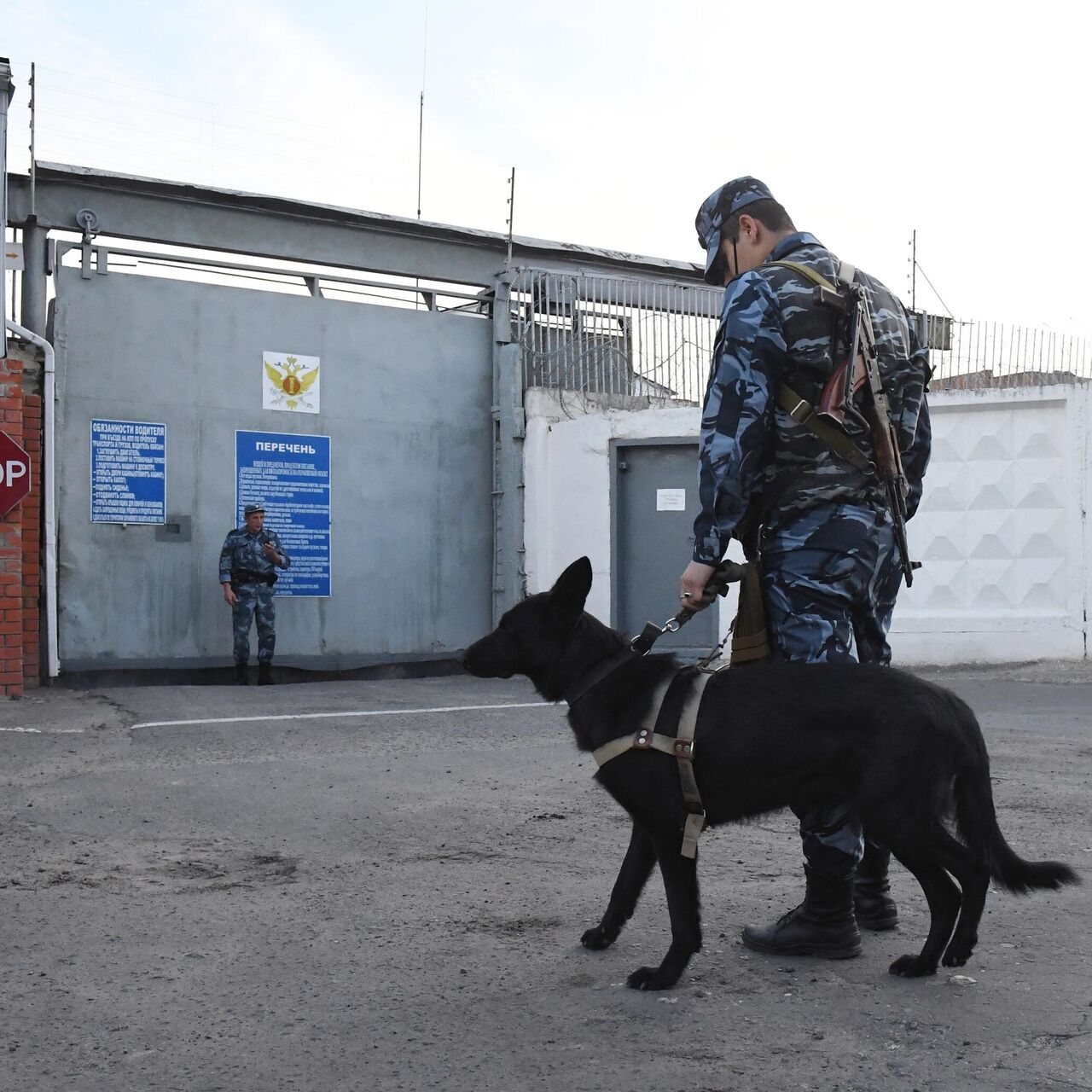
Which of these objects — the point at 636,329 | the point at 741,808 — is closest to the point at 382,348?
the point at 636,329

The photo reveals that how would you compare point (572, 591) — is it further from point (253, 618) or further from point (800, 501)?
point (253, 618)

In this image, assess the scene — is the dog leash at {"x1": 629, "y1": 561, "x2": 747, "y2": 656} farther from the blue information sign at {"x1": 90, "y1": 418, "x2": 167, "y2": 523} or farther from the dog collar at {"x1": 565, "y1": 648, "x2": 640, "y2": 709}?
the blue information sign at {"x1": 90, "y1": 418, "x2": 167, "y2": 523}

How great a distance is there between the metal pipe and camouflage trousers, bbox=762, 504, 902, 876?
9.23 meters

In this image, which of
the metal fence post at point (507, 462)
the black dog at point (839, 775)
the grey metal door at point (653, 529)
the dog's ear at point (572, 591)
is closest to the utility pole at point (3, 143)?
the metal fence post at point (507, 462)

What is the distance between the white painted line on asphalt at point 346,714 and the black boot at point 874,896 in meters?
5.17

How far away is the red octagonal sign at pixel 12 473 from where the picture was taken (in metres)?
9.70

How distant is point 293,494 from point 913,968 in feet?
33.9

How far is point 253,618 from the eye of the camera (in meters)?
12.2

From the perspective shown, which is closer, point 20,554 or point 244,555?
point 20,554

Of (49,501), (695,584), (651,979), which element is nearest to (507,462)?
(49,501)

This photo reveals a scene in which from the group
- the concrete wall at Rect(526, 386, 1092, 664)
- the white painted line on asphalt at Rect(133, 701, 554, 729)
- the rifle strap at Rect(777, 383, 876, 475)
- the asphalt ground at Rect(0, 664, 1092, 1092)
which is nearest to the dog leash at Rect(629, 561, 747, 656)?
the rifle strap at Rect(777, 383, 876, 475)

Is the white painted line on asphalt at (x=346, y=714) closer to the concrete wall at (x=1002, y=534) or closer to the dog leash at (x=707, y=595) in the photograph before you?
the concrete wall at (x=1002, y=534)

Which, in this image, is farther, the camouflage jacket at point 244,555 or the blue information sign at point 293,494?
the blue information sign at point 293,494

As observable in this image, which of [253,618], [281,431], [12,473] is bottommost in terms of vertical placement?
[253,618]
